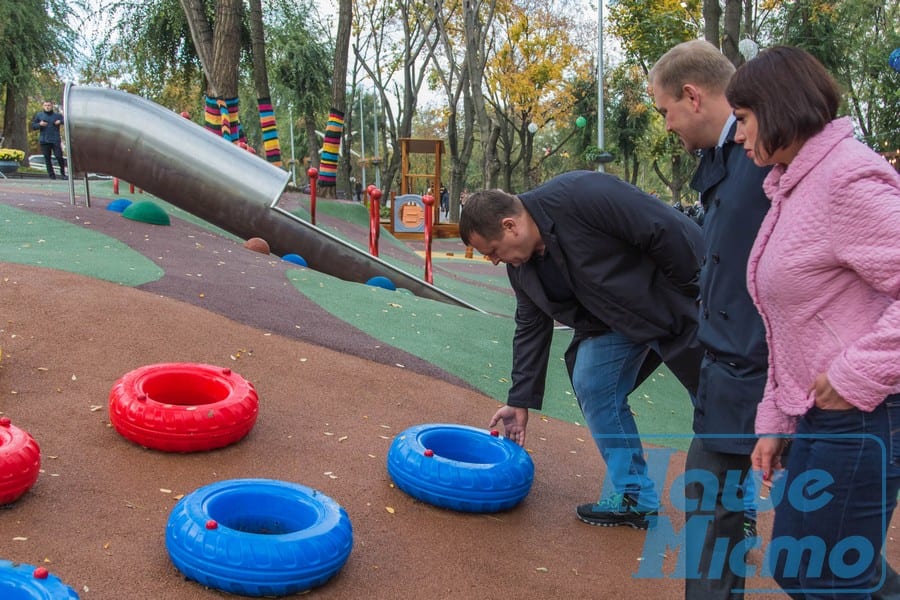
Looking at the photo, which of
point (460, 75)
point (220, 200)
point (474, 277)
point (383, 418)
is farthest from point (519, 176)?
point (383, 418)

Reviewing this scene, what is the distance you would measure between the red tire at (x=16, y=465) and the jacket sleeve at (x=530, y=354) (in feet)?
7.27

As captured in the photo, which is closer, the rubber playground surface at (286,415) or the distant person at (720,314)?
the distant person at (720,314)

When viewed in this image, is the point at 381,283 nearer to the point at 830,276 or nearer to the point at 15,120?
the point at 830,276

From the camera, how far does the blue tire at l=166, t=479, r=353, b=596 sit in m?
2.93

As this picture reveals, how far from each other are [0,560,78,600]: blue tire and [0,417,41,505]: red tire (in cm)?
85

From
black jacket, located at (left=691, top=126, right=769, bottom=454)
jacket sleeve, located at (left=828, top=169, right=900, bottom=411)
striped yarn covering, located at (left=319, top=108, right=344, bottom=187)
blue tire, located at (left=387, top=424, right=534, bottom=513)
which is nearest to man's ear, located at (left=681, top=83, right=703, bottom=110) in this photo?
black jacket, located at (left=691, top=126, right=769, bottom=454)

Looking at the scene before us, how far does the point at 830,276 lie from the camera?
1957mm

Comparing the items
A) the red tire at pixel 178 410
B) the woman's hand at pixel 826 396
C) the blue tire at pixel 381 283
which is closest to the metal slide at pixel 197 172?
the blue tire at pixel 381 283

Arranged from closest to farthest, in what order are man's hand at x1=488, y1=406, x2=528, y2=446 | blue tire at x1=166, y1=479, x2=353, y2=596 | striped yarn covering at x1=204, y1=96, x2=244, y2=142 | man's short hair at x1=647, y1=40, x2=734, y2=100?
1. man's short hair at x1=647, y1=40, x2=734, y2=100
2. blue tire at x1=166, y1=479, x2=353, y2=596
3. man's hand at x1=488, y1=406, x2=528, y2=446
4. striped yarn covering at x1=204, y1=96, x2=244, y2=142

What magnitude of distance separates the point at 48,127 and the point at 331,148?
22.4 feet

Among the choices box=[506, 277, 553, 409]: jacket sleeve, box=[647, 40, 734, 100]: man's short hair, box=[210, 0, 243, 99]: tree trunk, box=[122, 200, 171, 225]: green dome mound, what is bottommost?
box=[122, 200, 171, 225]: green dome mound

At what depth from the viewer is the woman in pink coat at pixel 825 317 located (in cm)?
185

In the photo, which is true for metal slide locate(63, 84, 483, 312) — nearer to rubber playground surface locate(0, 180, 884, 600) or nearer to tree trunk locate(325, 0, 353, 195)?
rubber playground surface locate(0, 180, 884, 600)

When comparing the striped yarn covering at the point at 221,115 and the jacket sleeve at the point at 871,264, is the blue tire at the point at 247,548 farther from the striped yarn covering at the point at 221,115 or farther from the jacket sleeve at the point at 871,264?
the striped yarn covering at the point at 221,115
